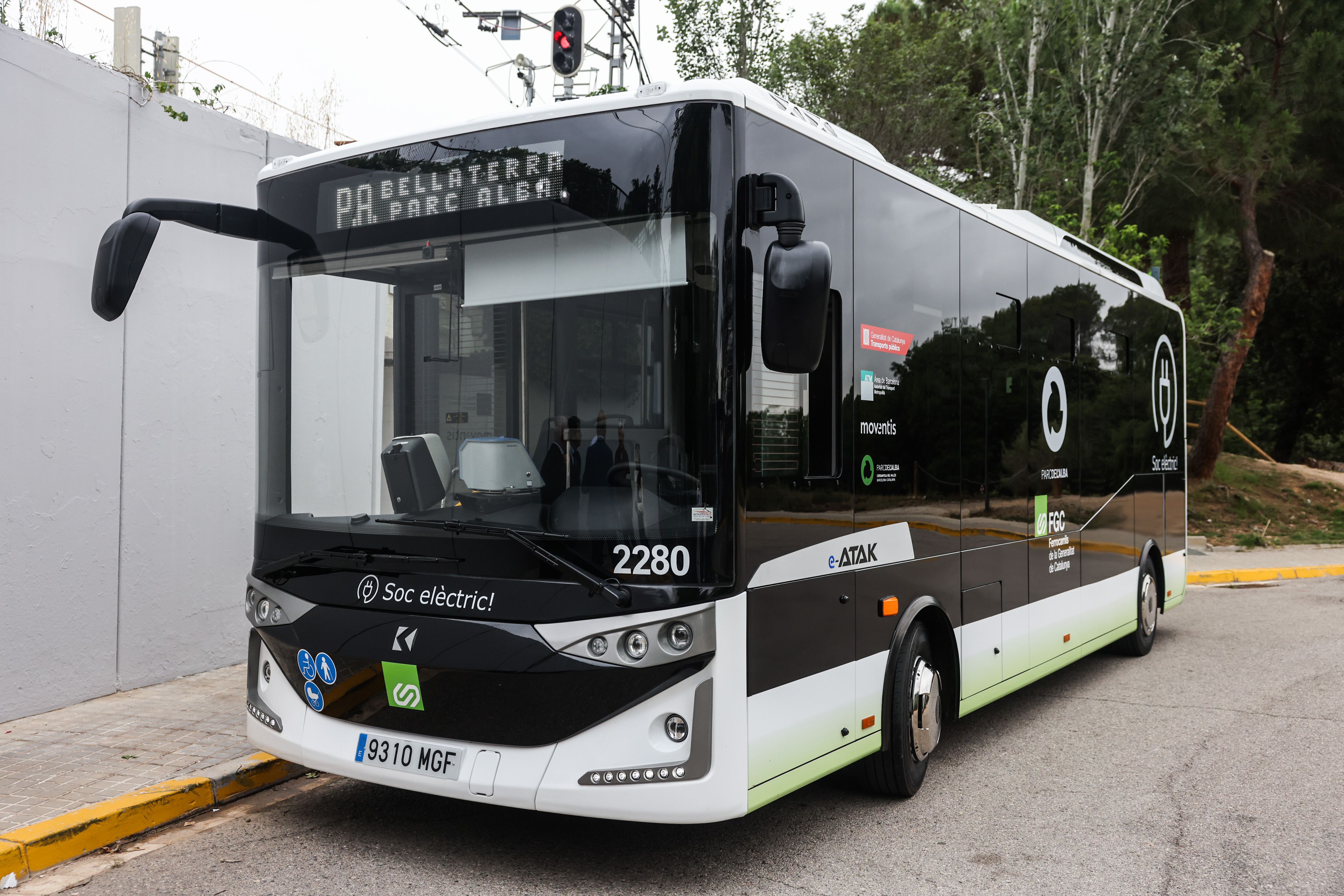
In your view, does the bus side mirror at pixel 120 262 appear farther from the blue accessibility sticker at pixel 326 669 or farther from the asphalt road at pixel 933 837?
the asphalt road at pixel 933 837

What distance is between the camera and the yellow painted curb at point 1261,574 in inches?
619

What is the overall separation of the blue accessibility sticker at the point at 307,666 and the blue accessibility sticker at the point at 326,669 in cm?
2

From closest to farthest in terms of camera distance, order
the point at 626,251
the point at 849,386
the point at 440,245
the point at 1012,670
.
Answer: the point at 626,251
the point at 440,245
the point at 849,386
the point at 1012,670

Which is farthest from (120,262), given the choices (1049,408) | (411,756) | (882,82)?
(882,82)

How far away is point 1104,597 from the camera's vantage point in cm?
843

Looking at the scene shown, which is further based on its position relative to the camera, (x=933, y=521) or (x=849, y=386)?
(x=933, y=521)

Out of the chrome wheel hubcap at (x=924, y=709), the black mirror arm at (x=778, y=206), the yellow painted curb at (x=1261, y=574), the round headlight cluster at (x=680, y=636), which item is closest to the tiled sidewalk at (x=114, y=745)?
the round headlight cluster at (x=680, y=636)

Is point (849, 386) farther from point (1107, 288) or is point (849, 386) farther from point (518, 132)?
point (1107, 288)

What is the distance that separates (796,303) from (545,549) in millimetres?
1269

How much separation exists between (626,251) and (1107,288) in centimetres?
573

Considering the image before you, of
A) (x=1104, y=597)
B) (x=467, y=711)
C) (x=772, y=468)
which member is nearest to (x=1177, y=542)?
(x=1104, y=597)

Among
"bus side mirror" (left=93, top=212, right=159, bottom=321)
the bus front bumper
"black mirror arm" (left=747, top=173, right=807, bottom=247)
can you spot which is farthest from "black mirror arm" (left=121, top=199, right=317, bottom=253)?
the bus front bumper

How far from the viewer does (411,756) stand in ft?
14.4

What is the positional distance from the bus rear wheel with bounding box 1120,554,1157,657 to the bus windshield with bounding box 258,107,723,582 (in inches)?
263
